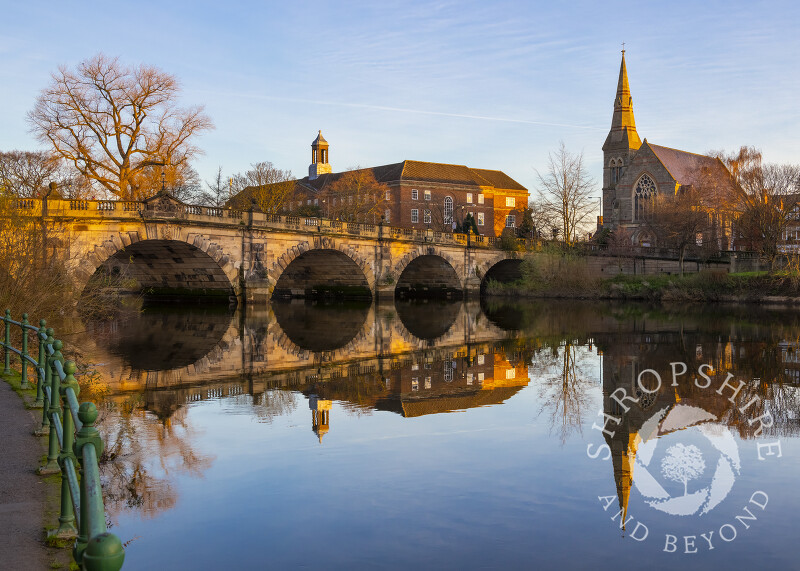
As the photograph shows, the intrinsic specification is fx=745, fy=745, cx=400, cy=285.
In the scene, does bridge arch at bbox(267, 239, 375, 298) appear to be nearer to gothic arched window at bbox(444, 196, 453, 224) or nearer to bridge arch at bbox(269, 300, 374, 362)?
bridge arch at bbox(269, 300, 374, 362)

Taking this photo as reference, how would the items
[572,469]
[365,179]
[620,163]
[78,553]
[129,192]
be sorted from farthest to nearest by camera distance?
[620,163] < [365,179] < [129,192] < [572,469] < [78,553]

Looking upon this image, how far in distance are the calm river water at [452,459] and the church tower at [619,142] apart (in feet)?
224

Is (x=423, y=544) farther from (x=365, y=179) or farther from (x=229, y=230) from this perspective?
(x=365, y=179)

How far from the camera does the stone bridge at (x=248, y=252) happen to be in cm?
2919

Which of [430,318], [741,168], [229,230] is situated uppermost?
[741,168]

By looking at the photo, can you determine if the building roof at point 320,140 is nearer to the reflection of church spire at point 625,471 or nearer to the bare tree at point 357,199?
the bare tree at point 357,199

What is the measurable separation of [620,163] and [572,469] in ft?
261

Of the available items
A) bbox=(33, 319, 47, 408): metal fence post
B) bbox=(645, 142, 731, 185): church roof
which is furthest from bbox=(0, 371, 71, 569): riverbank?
bbox=(645, 142, 731, 185): church roof

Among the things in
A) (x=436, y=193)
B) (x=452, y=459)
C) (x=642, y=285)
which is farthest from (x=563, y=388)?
(x=436, y=193)

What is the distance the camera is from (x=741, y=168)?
4878cm

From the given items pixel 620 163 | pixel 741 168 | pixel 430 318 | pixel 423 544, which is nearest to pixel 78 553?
pixel 423 544

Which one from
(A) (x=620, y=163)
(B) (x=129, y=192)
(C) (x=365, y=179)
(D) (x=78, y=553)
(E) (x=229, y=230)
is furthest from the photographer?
(A) (x=620, y=163)

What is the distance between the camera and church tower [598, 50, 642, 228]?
82.4 m

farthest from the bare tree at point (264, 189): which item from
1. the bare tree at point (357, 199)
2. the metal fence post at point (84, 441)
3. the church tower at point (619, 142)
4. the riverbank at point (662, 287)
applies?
the metal fence post at point (84, 441)
